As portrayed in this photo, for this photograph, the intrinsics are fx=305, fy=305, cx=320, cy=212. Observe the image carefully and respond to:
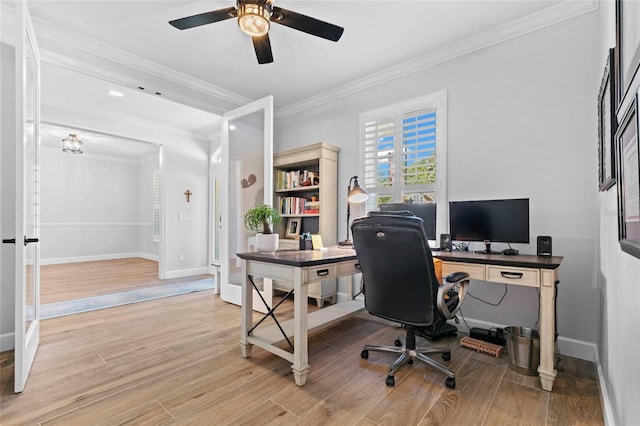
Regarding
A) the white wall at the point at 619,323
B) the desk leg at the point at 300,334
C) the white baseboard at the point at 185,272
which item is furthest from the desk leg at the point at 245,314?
the white baseboard at the point at 185,272

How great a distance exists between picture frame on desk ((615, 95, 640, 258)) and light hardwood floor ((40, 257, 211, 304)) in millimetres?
5337

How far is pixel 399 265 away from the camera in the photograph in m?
1.87

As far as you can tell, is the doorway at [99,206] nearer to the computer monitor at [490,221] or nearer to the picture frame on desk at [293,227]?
the picture frame on desk at [293,227]

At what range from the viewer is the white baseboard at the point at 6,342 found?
2.44m

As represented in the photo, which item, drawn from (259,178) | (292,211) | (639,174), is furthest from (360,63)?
(639,174)

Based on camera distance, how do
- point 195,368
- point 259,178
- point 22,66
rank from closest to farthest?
1. point 22,66
2. point 195,368
3. point 259,178

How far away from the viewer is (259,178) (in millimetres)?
3746

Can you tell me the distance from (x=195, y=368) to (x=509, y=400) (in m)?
2.03

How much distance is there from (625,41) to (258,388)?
2.50m

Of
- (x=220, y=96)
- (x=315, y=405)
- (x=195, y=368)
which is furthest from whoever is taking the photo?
(x=220, y=96)

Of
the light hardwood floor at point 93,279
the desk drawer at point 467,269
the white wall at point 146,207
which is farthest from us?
the white wall at point 146,207

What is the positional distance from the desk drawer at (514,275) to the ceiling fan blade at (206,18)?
2487 mm

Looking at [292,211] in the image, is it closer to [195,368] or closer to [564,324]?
[195,368]

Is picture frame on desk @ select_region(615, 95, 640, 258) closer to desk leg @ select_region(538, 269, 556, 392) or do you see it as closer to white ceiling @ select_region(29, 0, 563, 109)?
desk leg @ select_region(538, 269, 556, 392)
